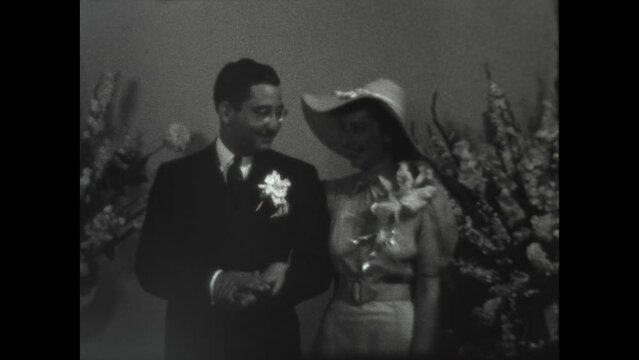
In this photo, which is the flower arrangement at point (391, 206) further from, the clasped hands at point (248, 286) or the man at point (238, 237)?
the clasped hands at point (248, 286)

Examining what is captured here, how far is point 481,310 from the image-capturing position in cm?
294

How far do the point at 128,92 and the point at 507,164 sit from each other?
1174mm

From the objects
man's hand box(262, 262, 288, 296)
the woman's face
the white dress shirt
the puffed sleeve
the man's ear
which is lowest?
man's hand box(262, 262, 288, 296)

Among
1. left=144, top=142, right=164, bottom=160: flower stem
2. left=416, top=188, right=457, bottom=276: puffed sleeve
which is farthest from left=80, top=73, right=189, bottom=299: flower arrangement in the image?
left=416, top=188, right=457, bottom=276: puffed sleeve

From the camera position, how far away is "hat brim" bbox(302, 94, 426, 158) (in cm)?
298

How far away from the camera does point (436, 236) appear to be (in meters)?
2.96

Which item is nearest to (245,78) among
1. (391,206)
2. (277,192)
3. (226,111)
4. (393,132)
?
(226,111)

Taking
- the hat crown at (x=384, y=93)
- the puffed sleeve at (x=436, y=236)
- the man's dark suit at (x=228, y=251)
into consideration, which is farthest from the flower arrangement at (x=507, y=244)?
the man's dark suit at (x=228, y=251)

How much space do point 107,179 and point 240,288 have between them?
0.55 metres

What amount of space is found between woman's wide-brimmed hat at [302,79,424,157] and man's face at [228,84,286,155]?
3.6 inches

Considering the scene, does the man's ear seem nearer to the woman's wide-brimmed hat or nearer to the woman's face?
the woman's wide-brimmed hat

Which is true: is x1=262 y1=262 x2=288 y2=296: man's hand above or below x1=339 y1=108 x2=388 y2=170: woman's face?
below
